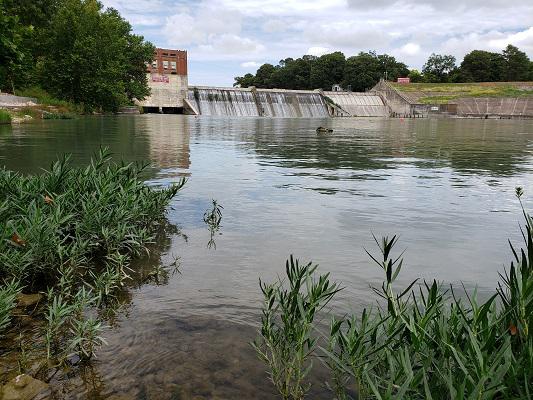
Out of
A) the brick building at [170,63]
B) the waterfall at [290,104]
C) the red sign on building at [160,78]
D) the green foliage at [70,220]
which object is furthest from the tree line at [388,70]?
the green foliage at [70,220]

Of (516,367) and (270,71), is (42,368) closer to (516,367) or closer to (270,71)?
(516,367)

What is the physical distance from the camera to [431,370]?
2.84 meters

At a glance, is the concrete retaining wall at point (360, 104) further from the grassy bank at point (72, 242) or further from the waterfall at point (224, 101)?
the grassy bank at point (72, 242)

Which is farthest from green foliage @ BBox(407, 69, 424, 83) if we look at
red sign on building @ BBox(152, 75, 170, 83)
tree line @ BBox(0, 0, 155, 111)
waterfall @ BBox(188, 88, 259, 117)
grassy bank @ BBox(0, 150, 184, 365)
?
grassy bank @ BBox(0, 150, 184, 365)

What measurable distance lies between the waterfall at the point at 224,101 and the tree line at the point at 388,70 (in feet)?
190

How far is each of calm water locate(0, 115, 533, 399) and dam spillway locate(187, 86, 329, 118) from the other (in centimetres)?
6972

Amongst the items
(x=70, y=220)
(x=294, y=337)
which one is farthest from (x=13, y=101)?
(x=294, y=337)

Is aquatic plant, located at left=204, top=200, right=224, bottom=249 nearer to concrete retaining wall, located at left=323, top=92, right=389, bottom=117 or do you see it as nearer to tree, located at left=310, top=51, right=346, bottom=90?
→ concrete retaining wall, located at left=323, top=92, right=389, bottom=117

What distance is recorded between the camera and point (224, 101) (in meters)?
86.8

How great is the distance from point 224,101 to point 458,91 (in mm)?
58438

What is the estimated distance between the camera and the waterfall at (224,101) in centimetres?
8525

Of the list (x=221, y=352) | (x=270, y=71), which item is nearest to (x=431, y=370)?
(x=221, y=352)

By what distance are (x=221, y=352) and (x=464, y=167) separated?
1511 centimetres

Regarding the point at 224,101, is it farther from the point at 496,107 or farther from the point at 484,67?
the point at 484,67
